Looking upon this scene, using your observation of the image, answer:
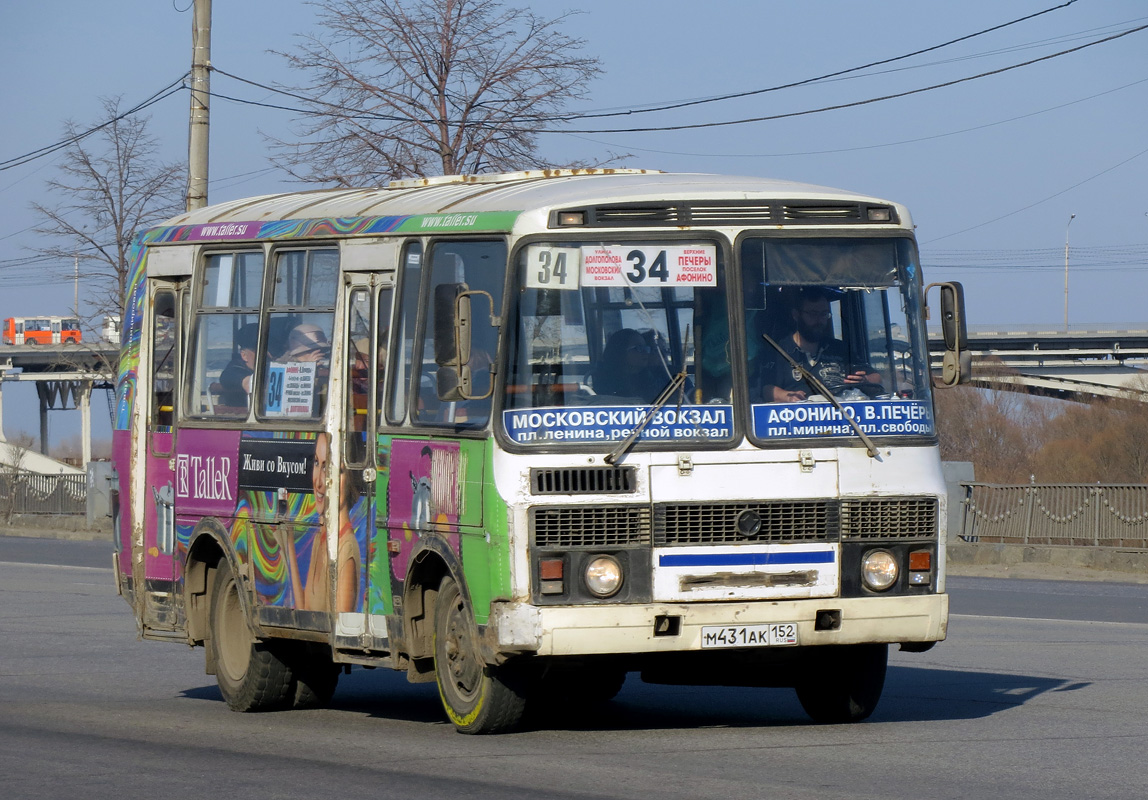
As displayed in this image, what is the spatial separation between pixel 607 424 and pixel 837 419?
1.13 m

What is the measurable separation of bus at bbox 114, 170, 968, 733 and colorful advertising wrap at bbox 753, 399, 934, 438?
13 millimetres

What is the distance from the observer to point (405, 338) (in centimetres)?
945

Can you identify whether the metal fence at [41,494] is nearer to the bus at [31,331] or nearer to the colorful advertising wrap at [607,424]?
the colorful advertising wrap at [607,424]

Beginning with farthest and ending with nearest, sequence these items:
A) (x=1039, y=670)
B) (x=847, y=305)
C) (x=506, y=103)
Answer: (x=506, y=103), (x=1039, y=670), (x=847, y=305)

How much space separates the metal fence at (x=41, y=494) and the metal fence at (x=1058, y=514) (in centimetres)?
2073

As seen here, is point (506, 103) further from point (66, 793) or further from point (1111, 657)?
point (66, 793)

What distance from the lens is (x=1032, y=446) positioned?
71625mm

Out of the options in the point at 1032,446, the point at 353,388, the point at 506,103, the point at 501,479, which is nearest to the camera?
the point at 501,479

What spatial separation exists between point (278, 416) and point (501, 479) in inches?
94.5

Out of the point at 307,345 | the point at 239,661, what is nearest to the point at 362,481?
the point at 307,345

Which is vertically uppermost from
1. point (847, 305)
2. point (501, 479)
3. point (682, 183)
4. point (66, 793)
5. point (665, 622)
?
point (682, 183)

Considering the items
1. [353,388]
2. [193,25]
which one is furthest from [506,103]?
[353,388]

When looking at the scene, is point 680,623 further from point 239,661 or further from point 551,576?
point 239,661

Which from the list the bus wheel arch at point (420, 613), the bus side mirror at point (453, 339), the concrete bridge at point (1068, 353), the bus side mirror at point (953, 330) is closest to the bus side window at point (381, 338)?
the bus wheel arch at point (420, 613)
